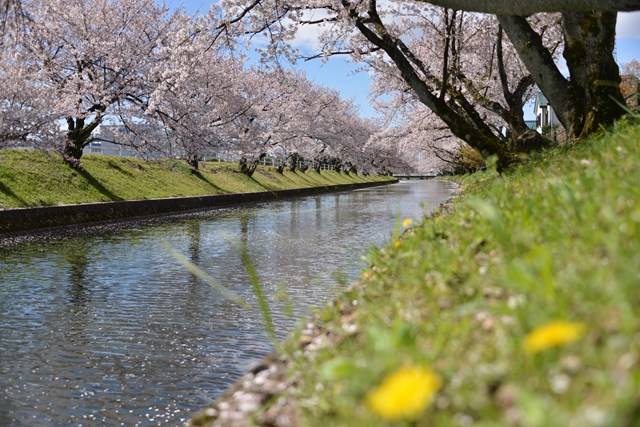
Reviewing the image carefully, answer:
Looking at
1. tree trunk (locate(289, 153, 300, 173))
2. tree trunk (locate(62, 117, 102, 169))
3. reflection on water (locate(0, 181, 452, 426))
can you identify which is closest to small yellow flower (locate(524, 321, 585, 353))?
reflection on water (locate(0, 181, 452, 426))

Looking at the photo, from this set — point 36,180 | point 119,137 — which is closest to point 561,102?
point 36,180

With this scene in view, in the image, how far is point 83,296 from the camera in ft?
25.6

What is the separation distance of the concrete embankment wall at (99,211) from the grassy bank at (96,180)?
829 mm

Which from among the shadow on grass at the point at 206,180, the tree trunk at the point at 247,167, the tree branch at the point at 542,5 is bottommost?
the shadow on grass at the point at 206,180

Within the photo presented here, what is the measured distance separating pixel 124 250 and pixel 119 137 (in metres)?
13.7

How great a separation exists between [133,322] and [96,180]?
16.9 meters

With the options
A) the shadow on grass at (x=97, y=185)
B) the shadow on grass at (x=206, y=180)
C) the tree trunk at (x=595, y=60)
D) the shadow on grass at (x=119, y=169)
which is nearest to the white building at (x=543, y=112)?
the shadow on grass at (x=206, y=180)

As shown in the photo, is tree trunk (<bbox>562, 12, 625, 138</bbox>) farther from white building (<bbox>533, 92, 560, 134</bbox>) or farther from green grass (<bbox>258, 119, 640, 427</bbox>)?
white building (<bbox>533, 92, 560, 134</bbox>)

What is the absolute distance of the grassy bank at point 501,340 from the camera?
152 centimetres

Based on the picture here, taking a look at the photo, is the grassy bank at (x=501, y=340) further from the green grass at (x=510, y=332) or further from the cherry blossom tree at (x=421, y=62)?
the cherry blossom tree at (x=421, y=62)

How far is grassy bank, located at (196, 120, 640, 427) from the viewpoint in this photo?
1.52 m

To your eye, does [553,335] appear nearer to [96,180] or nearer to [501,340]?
[501,340]

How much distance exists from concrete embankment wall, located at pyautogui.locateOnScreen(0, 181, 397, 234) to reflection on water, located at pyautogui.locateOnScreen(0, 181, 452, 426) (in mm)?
2947

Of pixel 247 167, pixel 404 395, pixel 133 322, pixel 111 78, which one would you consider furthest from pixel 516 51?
pixel 247 167
